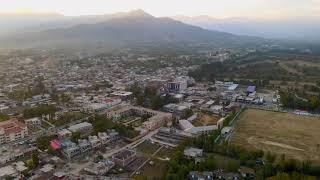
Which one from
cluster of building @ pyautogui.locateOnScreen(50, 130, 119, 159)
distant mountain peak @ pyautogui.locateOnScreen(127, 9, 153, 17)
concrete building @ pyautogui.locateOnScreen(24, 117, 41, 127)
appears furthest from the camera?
distant mountain peak @ pyautogui.locateOnScreen(127, 9, 153, 17)

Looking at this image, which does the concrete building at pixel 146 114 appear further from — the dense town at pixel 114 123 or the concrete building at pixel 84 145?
the concrete building at pixel 84 145

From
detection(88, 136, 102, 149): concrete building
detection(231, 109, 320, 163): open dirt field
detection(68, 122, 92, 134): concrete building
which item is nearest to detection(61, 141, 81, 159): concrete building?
detection(88, 136, 102, 149): concrete building

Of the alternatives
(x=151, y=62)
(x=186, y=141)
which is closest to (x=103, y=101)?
(x=186, y=141)

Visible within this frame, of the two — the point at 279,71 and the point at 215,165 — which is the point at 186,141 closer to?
the point at 215,165

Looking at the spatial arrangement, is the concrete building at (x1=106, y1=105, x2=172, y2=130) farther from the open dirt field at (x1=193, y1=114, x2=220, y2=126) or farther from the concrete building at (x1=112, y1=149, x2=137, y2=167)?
the concrete building at (x1=112, y1=149, x2=137, y2=167)

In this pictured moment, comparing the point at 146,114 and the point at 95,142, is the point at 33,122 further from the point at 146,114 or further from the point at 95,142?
the point at 146,114

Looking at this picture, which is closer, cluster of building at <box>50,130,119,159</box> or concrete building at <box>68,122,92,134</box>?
cluster of building at <box>50,130,119,159</box>

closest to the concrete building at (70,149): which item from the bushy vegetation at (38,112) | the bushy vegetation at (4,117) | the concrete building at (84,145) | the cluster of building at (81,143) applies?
the cluster of building at (81,143)
